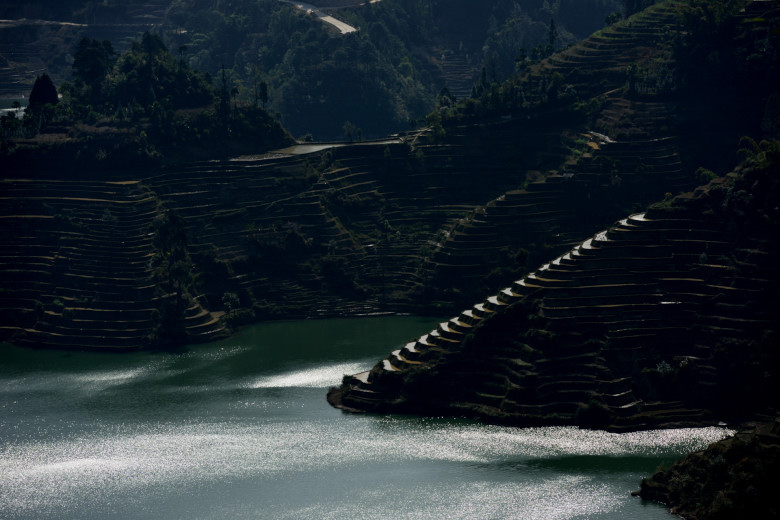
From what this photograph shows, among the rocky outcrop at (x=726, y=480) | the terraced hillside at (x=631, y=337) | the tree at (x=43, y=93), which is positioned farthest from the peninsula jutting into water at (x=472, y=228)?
the rocky outcrop at (x=726, y=480)

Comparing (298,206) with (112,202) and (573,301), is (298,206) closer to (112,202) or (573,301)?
(112,202)

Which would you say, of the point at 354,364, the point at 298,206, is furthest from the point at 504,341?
the point at 298,206

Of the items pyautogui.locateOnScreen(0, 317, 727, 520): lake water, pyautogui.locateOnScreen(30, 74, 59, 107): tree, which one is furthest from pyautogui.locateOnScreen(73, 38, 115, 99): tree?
pyautogui.locateOnScreen(0, 317, 727, 520): lake water

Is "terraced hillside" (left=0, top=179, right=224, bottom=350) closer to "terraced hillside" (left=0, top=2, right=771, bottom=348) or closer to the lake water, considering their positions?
"terraced hillside" (left=0, top=2, right=771, bottom=348)

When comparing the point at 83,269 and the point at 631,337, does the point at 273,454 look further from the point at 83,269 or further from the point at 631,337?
the point at 83,269

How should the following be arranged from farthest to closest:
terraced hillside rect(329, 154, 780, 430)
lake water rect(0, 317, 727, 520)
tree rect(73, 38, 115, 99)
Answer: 1. tree rect(73, 38, 115, 99)
2. terraced hillside rect(329, 154, 780, 430)
3. lake water rect(0, 317, 727, 520)

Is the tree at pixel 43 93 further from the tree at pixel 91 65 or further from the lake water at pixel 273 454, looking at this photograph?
the lake water at pixel 273 454

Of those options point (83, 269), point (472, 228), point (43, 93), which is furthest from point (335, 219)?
point (43, 93)
